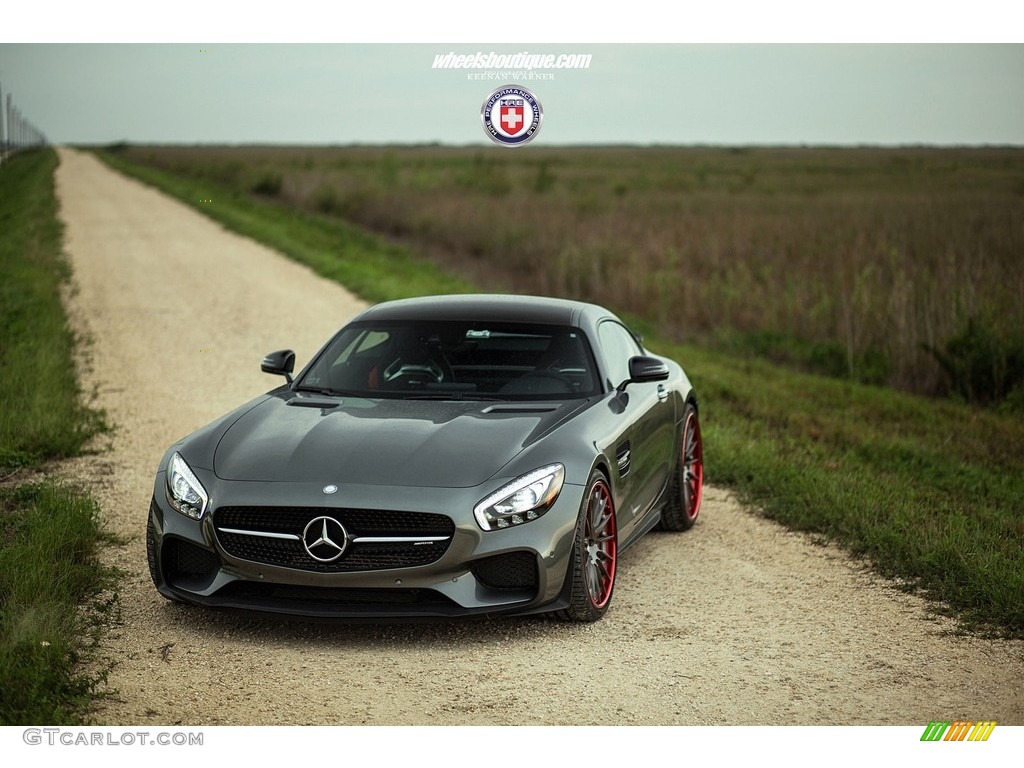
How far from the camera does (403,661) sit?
17.9ft

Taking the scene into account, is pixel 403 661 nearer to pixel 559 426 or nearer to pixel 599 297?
pixel 559 426

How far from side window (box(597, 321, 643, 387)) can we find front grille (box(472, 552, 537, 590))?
5.39ft

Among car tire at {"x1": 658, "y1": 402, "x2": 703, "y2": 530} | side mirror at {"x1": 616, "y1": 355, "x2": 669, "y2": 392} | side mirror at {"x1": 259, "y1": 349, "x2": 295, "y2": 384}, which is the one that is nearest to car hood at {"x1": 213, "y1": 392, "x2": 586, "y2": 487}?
side mirror at {"x1": 616, "y1": 355, "x2": 669, "y2": 392}

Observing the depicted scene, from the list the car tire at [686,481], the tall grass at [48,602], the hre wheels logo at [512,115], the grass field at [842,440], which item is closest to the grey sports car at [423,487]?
the tall grass at [48,602]

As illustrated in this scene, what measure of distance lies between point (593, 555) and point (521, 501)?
1.95ft

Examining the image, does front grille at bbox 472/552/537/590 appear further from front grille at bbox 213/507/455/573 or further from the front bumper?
front grille at bbox 213/507/455/573

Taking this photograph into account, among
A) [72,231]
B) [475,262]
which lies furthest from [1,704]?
[72,231]

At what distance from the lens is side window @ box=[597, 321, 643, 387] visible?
23.4ft

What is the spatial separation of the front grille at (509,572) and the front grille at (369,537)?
23cm

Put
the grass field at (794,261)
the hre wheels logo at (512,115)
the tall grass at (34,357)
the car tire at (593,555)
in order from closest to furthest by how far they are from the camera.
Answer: the car tire at (593,555) → the tall grass at (34,357) → the hre wheels logo at (512,115) → the grass field at (794,261)

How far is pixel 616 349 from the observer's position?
7.44 meters

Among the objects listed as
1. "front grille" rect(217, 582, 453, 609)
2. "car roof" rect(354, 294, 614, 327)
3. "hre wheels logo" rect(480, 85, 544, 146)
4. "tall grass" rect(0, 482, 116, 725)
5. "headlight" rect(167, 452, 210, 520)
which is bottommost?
"tall grass" rect(0, 482, 116, 725)

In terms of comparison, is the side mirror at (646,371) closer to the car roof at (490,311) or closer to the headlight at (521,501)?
the car roof at (490,311)

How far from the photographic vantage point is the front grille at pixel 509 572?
552 cm
